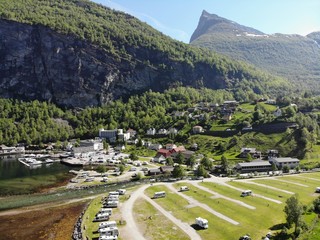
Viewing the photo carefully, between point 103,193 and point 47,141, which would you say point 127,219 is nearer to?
point 103,193

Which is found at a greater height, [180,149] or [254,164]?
[180,149]

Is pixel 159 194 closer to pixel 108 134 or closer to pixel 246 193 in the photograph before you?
pixel 246 193

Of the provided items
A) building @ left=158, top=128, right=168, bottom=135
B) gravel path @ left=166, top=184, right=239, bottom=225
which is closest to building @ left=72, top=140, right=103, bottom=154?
building @ left=158, top=128, right=168, bottom=135

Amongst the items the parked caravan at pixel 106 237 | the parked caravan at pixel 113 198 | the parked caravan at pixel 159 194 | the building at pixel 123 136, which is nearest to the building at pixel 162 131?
the building at pixel 123 136

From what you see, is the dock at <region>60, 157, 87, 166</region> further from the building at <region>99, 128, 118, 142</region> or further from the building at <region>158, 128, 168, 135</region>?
the building at <region>158, 128, 168, 135</region>

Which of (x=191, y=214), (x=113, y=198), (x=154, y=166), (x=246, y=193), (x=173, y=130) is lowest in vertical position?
(x=154, y=166)

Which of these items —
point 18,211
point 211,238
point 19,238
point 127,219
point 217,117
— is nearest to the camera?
point 211,238

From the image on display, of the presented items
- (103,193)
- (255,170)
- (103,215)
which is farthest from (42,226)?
(255,170)

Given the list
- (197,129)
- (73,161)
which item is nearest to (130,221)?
(73,161)
